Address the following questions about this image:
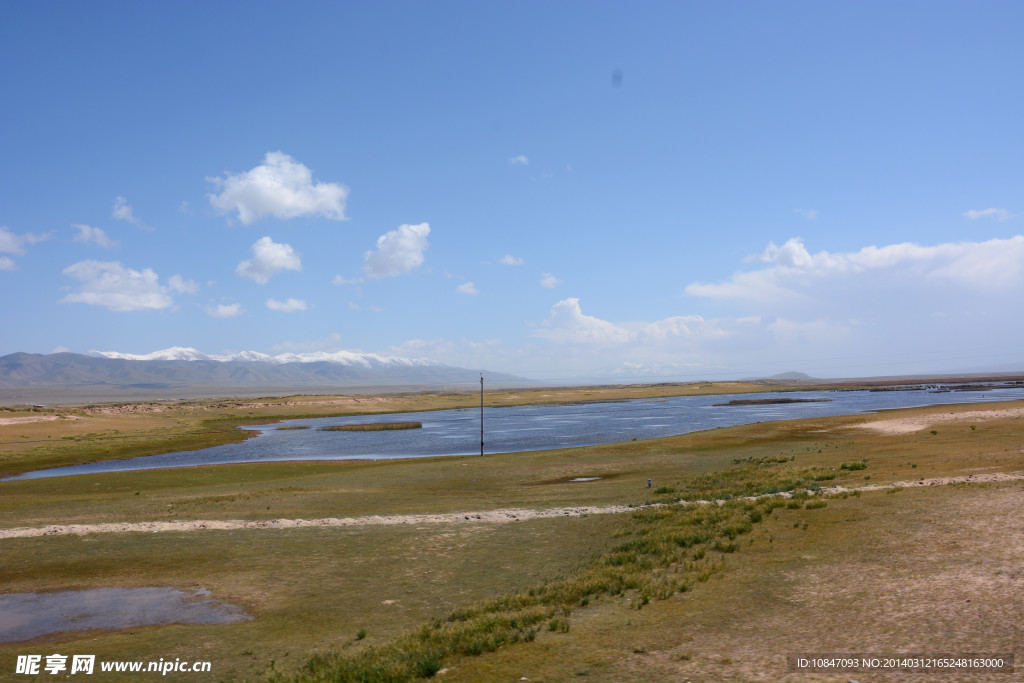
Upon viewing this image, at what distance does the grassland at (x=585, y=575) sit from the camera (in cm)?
1129

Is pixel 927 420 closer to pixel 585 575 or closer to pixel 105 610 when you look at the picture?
pixel 585 575

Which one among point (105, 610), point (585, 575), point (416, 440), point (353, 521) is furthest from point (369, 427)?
point (585, 575)

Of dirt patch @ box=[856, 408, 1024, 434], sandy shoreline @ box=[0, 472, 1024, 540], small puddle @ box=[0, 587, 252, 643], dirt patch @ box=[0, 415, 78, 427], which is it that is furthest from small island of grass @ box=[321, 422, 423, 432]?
small puddle @ box=[0, 587, 252, 643]

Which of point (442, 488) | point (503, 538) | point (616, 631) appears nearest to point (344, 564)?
point (503, 538)

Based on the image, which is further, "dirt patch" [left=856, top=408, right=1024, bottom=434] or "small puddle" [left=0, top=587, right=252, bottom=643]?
"dirt patch" [left=856, top=408, right=1024, bottom=434]

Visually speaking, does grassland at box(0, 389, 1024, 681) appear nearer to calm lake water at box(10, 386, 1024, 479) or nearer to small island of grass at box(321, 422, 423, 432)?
calm lake water at box(10, 386, 1024, 479)

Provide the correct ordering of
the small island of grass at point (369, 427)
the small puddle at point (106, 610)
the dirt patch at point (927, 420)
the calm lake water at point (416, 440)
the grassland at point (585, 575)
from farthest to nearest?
the small island of grass at point (369, 427), the calm lake water at point (416, 440), the dirt patch at point (927, 420), the small puddle at point (106, 610), the grassland at point (585, 575)

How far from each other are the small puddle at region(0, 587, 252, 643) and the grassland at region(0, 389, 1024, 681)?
697 millimetres

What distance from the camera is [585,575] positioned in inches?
676

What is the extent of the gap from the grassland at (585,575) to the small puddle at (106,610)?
70 centimetres

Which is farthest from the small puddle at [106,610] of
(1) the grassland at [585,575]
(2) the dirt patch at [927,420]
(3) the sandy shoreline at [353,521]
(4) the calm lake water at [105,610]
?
(2) the dirt patch at [927,420]

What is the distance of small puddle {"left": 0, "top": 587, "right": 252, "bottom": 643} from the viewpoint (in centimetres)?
1550

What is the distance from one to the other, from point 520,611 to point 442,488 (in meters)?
26.3

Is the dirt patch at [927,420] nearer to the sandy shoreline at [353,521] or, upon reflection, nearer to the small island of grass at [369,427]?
the sandy shoreline at [353,521]
